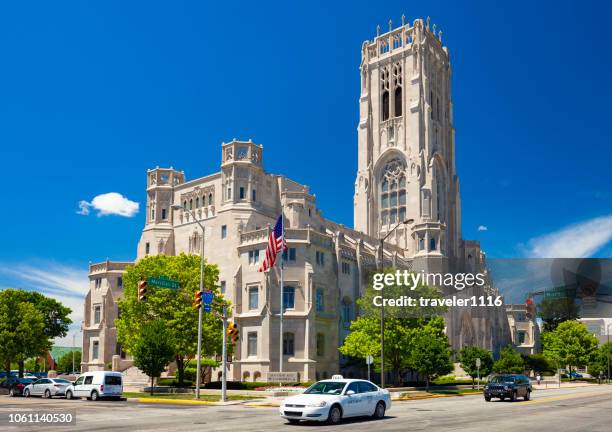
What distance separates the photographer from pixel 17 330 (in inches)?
2517

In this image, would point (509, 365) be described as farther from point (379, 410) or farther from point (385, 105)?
point (379, 410)

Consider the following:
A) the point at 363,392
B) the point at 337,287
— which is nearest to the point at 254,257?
the point at 337,287

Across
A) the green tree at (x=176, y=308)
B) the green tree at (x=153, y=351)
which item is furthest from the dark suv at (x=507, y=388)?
the green tree at (x=176, y=308)

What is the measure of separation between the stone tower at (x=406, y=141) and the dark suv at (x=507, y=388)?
2202 inches

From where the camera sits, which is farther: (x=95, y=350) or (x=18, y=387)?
(x=95, y=350)

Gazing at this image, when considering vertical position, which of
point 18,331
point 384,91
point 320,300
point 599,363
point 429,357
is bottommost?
point 599,363

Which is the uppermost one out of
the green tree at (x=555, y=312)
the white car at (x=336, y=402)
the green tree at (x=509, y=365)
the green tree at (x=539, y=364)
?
the green tree at (x=555, y=312)

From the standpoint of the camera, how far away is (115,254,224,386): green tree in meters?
52.4

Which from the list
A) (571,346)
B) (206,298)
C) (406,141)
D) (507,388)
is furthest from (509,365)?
(206,298)

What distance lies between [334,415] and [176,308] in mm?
32846

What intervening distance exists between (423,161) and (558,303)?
40.9 metres

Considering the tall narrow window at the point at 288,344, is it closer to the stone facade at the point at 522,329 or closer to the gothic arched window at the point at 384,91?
the gothic arched window at the point at 384,91

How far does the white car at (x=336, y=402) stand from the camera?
72.9 ft

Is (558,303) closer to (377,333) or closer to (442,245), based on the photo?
(442,245)
